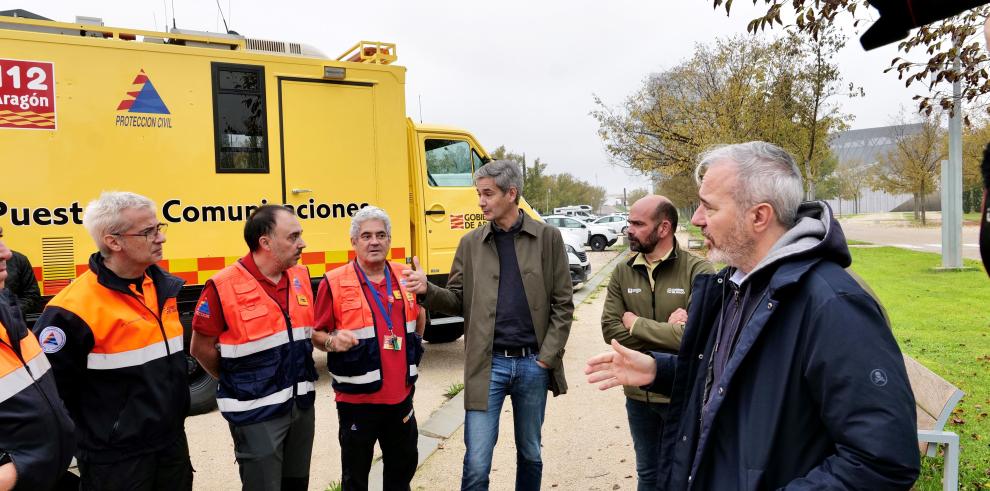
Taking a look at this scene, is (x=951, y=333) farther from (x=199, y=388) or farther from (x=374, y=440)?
(x=199, y=388)

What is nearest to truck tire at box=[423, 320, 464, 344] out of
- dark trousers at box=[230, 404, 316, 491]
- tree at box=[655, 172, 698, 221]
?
dark trousers at box=[230, 404, 316, 491]

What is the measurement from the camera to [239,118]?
231 inches

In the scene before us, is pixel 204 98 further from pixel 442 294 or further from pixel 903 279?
pixel 903 279

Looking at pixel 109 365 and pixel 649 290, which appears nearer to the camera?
pixel 109 365

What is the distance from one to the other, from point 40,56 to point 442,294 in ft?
13.9

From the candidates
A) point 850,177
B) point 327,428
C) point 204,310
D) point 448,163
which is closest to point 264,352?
point 204,310

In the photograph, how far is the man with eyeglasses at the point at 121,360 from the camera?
2.40 meters

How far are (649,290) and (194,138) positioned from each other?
450 cm

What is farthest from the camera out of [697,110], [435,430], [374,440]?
[697,110]

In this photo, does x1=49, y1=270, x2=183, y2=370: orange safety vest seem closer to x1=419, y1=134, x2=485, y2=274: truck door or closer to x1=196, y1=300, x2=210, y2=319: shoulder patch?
x1=196, y1=300, x2=210, y2=319: shoulder patch

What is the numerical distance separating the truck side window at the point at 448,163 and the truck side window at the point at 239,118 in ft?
6.42

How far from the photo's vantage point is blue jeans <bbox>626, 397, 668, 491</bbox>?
10.2 ft

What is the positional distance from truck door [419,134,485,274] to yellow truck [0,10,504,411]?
0.30 m

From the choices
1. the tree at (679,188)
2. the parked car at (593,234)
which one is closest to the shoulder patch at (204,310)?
the parked car at (593,234)
